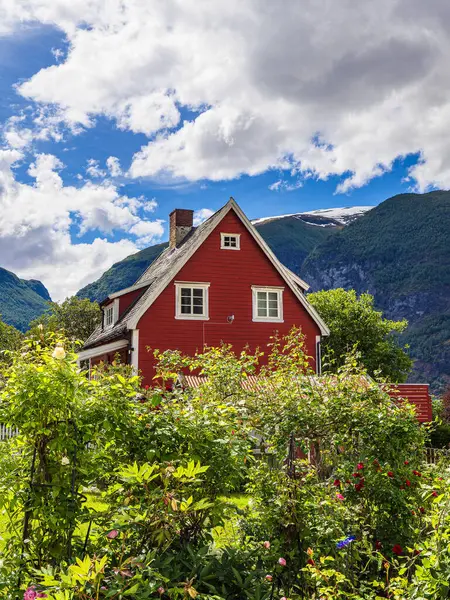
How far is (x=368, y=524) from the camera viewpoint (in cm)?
652

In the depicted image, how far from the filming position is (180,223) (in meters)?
32.2

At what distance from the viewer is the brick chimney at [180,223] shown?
31953 mm

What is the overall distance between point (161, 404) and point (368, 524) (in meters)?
2.86

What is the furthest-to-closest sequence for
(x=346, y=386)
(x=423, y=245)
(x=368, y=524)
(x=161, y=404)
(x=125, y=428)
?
1. (x=423, y=245)
2. (x=346, y=386)
3. (x=368, y=524)
4. (x=161, y=404)
5. (x=125, y=428)

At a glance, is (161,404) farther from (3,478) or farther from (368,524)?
(368,524)

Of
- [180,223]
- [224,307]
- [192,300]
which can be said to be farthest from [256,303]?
[180,223]

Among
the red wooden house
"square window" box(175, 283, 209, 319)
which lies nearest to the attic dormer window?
the red wooden house

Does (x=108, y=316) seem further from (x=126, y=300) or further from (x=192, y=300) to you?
(x=192, y=300)

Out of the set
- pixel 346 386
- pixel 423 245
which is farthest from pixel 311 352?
pixel 423 245

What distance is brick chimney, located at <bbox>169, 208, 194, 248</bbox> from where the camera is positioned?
3195 cm

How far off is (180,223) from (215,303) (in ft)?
25.3

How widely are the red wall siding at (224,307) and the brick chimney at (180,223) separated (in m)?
A: 5.62

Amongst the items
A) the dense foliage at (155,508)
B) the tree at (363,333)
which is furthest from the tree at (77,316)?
the dense foliage at (155,508)

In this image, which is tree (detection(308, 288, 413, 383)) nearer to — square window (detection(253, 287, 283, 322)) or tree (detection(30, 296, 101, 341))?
square window (detection(253, 287, 283, 322))
